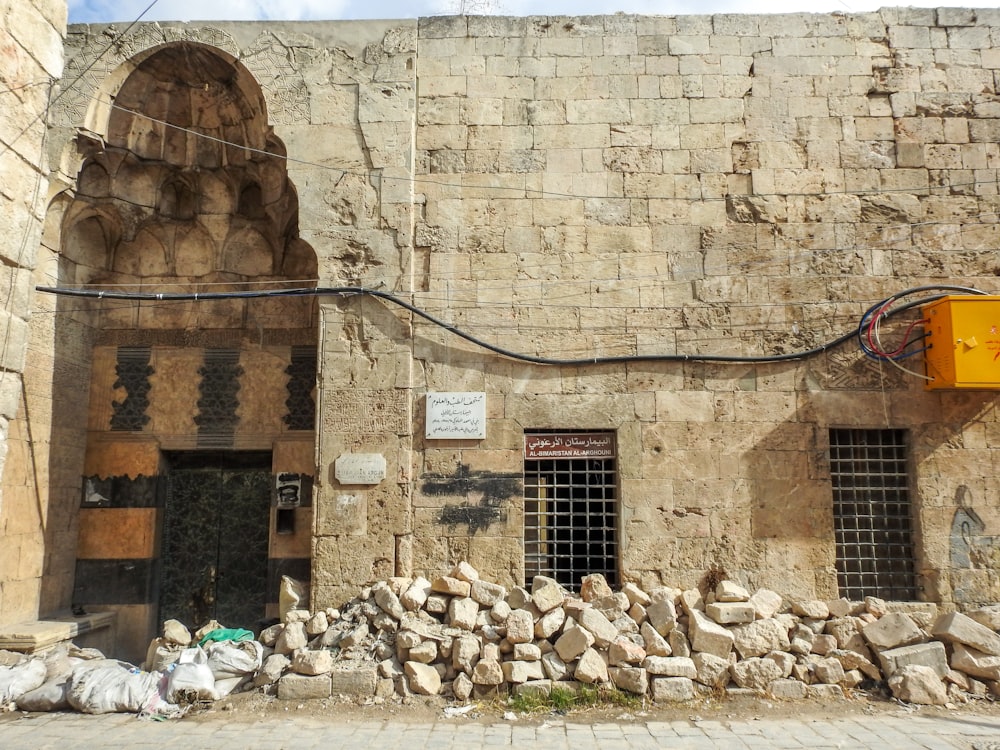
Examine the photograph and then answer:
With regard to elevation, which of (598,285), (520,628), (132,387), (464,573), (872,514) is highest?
(598,285)

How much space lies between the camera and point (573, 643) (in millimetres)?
5086

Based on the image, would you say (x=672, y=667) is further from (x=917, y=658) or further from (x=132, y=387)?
(x=132, y=387)

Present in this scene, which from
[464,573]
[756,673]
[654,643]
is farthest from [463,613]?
[756,673]

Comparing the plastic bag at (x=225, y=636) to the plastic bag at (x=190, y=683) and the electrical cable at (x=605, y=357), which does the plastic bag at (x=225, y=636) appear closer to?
the plastic bag at (x=190, y=683)

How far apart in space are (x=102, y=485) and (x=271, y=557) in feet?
5.81

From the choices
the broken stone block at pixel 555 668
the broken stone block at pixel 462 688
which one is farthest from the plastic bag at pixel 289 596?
the broken stone block at pixel 555 668

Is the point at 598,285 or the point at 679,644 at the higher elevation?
the point at 598,285

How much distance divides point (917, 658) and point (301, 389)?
219 inches

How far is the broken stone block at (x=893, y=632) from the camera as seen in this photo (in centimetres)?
520

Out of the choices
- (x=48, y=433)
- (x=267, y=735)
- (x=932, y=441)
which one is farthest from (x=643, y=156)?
(x=48, y=433)

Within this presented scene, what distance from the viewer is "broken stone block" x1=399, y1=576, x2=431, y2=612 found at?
5367mm

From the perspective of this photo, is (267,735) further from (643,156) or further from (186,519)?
(643,156)

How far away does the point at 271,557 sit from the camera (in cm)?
673

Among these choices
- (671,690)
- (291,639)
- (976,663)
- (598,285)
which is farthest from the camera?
(598,285)
